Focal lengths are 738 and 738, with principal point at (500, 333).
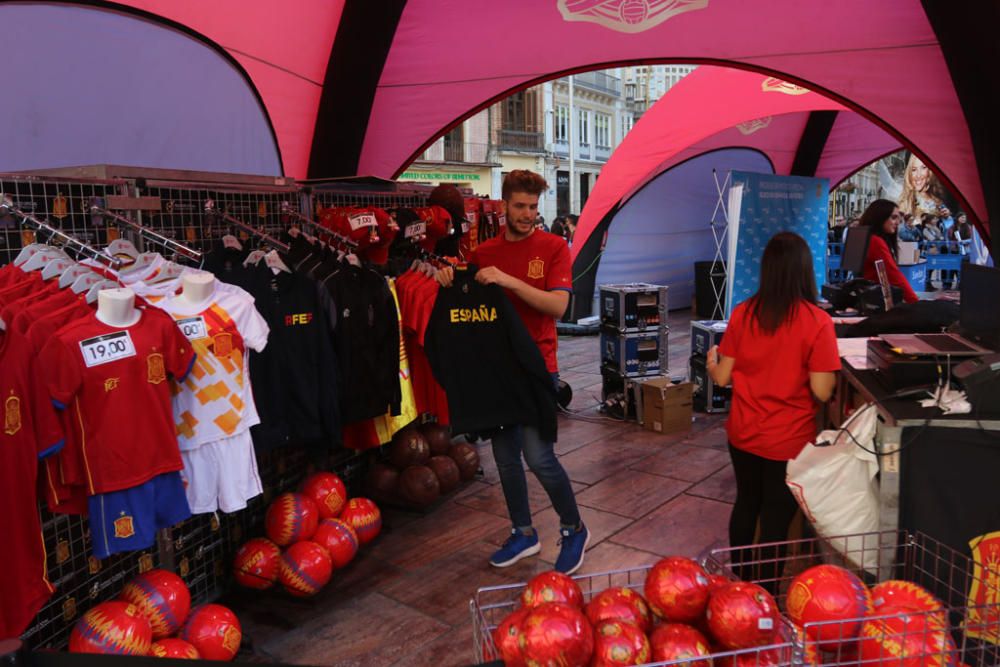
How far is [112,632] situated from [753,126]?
11.5 metres

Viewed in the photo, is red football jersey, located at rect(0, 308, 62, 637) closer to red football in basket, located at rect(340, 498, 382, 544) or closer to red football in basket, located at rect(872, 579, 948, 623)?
red football in basket, located at rect(340, 498, 382, 544)

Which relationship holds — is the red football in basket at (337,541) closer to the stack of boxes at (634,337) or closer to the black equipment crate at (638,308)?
the stack of boxes at (634,337)

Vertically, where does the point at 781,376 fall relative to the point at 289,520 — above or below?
above

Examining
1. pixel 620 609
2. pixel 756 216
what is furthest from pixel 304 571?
pixel 756 216

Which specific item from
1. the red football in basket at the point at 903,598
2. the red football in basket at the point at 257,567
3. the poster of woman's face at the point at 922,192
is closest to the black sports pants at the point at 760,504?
the red football in basket at the point at 903,598

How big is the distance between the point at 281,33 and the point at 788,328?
451 cm

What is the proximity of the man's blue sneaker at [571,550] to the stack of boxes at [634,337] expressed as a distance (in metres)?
2.89

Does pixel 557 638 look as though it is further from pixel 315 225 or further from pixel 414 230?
pixel 414 230

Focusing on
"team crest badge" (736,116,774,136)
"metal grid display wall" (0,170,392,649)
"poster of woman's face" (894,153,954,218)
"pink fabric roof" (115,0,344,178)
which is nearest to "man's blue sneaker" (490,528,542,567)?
"metal grid display wall" (0,170,392,649)

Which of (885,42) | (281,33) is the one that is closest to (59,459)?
(281,33)

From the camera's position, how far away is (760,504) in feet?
9.87

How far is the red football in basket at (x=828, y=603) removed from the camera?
4.53 ft

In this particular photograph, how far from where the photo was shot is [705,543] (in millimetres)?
3961

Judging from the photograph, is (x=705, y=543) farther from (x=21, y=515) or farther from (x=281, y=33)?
(x=281, y=33)
